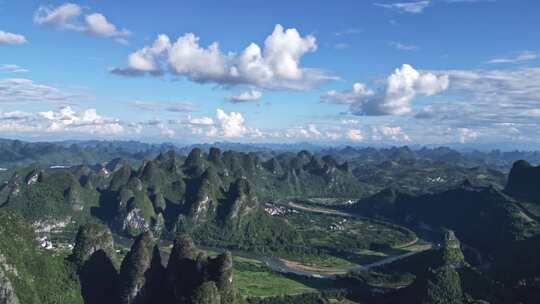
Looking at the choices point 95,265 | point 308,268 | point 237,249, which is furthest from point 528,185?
point 95,265

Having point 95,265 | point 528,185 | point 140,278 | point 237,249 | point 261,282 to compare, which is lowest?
point 237,249

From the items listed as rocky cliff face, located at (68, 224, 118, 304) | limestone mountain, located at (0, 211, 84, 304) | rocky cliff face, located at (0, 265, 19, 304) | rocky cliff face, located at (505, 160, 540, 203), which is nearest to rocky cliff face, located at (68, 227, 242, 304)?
rocky cliff face, located at (68, 224, 118, 304)

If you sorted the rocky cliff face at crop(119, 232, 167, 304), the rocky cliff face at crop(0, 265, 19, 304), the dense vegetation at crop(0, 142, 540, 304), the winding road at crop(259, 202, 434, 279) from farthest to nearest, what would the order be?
the winding road at crop(259, 202, 434, 279) < the rocky cliff face at crop(119, 232, 167, 304) < the dense vegetation at crop(0, 142, 540, 304) < the rocky cliff face at crop(0, 265, 19, 304)

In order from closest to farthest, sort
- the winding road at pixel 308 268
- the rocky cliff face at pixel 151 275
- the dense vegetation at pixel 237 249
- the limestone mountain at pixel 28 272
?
Answer: the limestone mountain at pixel 28 272 < the rocky cliff face at pixel 151 275 < the dense vegetation at pixel 237 249 < the winding road at pixel 308 268

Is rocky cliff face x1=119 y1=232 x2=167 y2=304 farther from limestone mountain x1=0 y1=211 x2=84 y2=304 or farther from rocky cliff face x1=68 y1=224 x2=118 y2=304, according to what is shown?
limestone mountain x1=0 y1=211 x2=84 y2=304

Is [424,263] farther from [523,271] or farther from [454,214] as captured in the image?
[454,214]

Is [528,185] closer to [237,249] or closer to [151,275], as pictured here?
[237,249]

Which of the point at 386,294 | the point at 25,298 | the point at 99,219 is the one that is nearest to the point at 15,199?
the point at 99,219

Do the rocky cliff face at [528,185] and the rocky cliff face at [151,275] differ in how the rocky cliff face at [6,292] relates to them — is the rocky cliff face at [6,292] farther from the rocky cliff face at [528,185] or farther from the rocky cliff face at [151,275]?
the rocky cliff face at [528,185]

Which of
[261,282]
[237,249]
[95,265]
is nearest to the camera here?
[95,265]

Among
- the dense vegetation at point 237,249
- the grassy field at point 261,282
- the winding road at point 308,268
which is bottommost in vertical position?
the winding road at point 308,268

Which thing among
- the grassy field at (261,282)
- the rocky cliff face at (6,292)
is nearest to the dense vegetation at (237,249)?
the rocky cliff face at (6,292)

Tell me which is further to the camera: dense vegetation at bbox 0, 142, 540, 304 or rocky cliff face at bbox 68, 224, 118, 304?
rocky cliff face at bbox 68, 224, 118, 304
